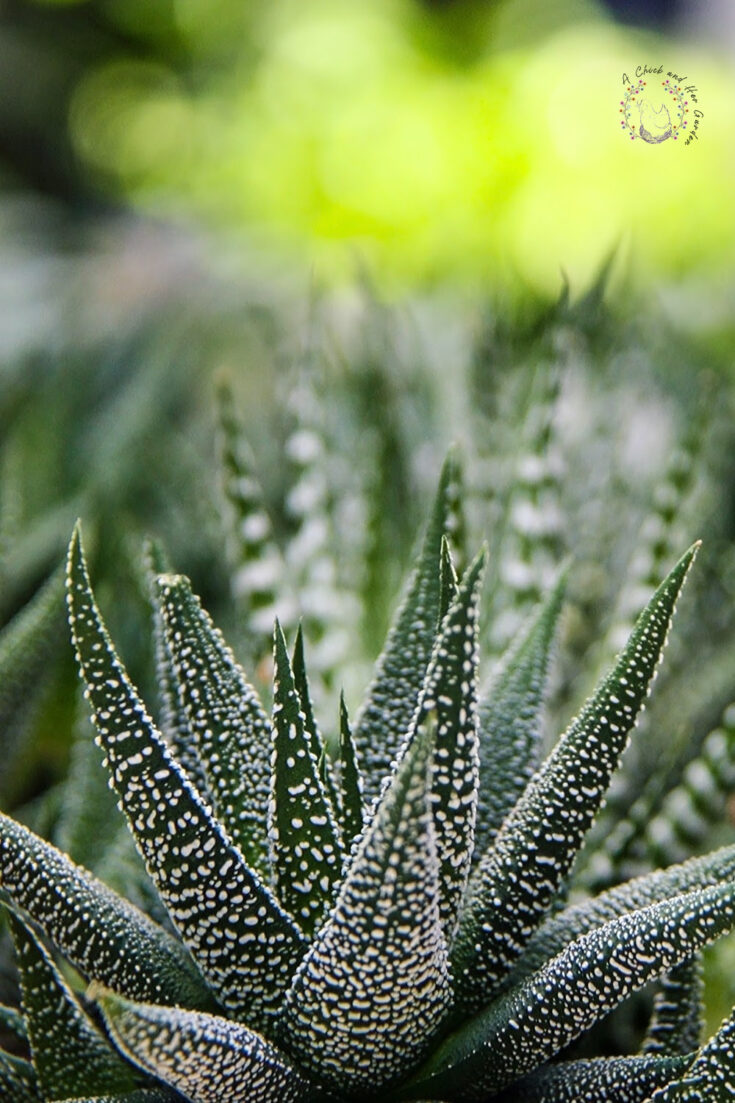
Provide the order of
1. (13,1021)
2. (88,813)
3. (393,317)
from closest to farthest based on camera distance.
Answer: (13,1021)
(88,813)
(393,317)

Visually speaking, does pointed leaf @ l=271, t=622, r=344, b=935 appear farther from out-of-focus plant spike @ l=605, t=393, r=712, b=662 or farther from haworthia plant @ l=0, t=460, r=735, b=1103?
out-of-focus plant spike @ l=605, t=393, r=712, b=662

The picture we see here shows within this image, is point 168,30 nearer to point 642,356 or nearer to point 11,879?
point 642,356

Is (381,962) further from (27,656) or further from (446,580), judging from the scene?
(27,656)

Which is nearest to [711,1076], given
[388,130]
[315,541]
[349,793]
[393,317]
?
[349,793]

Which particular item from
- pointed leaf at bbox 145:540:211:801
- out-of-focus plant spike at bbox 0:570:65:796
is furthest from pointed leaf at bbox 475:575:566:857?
out-of-focus plant spike at bbox 0:570:65:796

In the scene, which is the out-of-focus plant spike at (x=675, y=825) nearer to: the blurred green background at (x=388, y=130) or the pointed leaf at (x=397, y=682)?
Result: the pointed leaf at (x=397, y=682)

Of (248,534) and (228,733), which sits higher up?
(248,534)
